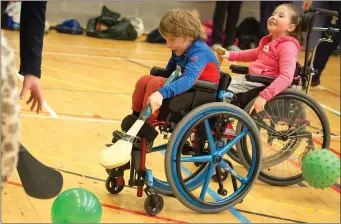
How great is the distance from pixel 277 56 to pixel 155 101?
2.97ft

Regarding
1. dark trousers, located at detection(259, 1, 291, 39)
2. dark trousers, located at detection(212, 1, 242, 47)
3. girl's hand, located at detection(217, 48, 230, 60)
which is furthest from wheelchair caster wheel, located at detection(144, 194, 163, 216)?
dark trousers, located at detection(212, 1, 242, 47)

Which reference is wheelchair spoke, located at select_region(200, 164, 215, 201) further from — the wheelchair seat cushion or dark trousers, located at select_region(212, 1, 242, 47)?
dark trousers, located at select_region(212, 1, 242, 47)

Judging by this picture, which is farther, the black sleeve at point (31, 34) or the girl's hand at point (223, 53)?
the girl's hand at point (223, 53)

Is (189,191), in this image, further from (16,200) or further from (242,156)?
(16,200)

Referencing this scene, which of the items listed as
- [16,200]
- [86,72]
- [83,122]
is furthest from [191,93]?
[86,72]

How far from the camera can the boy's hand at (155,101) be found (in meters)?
2.62

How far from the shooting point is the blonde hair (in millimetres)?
2805

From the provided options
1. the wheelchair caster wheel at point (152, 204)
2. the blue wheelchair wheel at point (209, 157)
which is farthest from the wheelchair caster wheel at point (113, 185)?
the blue wheelchair wheel at point (209, 157)

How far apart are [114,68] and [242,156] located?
108 inches

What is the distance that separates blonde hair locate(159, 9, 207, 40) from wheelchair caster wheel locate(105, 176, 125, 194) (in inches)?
27.8

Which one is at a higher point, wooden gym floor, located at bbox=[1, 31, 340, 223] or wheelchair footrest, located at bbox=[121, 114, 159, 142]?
wheelchair footrest, located at bbox=[121, 114, 159, 142]

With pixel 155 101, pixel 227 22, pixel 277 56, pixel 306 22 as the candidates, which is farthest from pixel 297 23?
pixel 227 22

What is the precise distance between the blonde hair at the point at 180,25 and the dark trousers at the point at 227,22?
4254 mm

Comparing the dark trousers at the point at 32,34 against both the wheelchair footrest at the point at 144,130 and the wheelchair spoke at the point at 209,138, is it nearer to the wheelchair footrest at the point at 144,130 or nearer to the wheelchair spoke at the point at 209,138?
the wheelchair footrest at the point at 144,130
